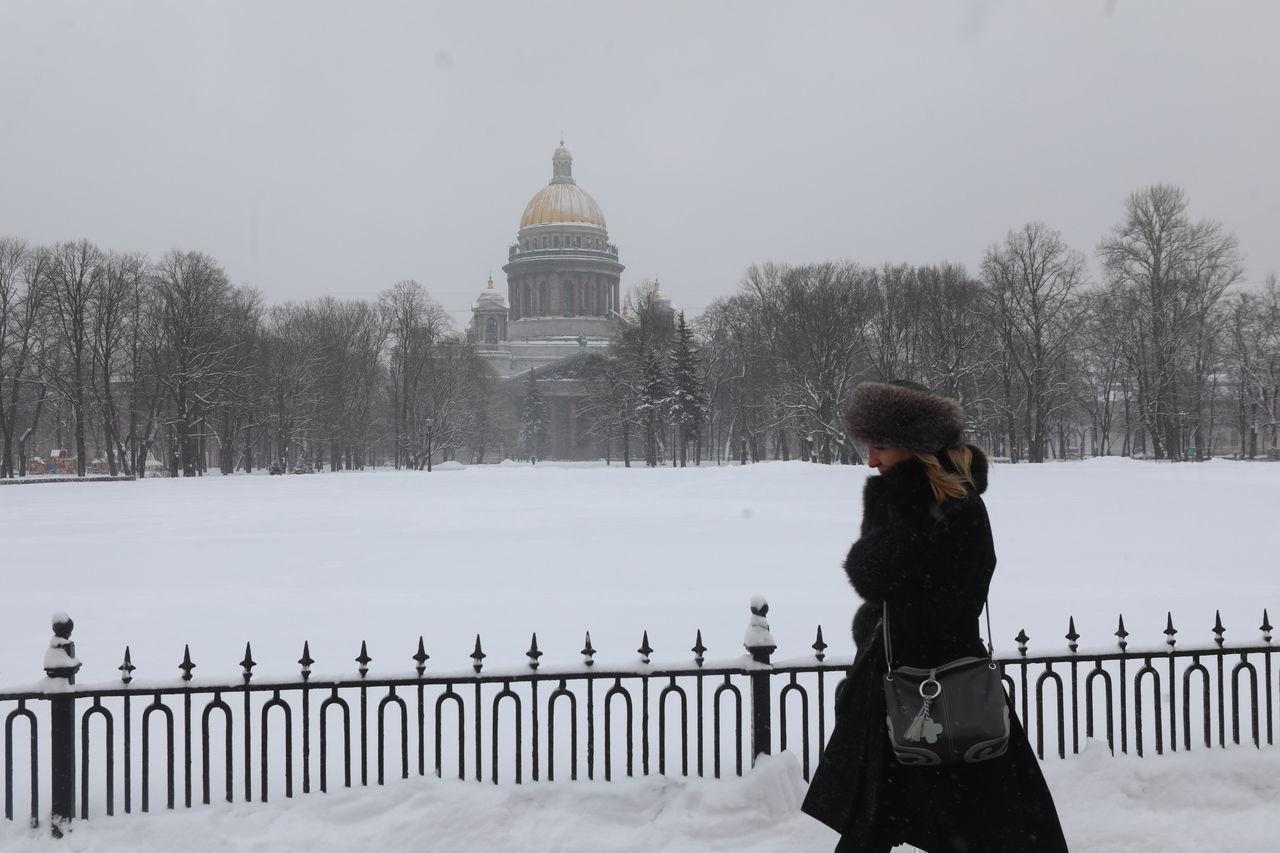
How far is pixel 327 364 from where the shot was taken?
57.6m

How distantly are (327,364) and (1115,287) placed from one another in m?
42.7

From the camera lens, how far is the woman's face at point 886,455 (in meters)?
3.37

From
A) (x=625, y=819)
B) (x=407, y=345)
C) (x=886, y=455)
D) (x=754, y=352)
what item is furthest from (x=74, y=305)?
(x=886, y=455)

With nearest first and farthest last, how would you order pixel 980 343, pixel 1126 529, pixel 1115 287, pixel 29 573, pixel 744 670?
pixel 744 670
pixel 29 573
pixel 1126 529
pixel 1115 287
pixel 980 343

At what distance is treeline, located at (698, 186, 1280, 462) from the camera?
44906 mm

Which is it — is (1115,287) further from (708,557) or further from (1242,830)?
(1242,830)

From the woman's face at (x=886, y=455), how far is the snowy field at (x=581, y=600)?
2.08 metres

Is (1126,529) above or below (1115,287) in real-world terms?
below

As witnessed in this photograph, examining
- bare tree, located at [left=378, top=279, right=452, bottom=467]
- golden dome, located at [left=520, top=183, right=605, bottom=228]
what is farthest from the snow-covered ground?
golden dome, located at [left=520, top=183, right=605, bottom=228]

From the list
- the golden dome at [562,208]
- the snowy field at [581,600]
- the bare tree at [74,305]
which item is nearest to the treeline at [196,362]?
the bare tree at [74,305]

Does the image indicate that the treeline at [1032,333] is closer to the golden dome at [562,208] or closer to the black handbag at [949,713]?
the black handbag at [949,713]

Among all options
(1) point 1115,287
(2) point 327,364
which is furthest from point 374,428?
(1) point 1115,287

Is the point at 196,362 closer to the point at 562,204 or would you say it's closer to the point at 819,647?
the point at 819,647

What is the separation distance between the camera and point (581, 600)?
962cm
